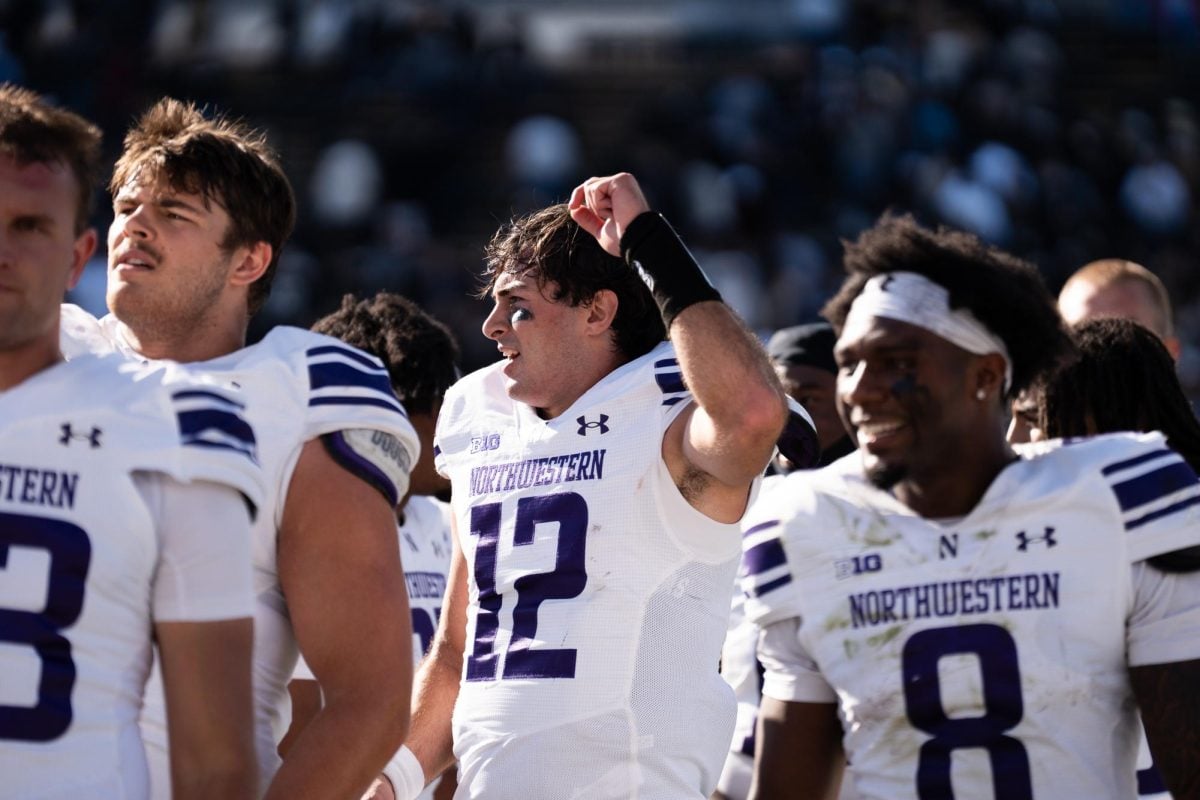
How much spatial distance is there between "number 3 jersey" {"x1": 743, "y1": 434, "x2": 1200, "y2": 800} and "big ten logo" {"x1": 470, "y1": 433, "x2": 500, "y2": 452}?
0.65 metres

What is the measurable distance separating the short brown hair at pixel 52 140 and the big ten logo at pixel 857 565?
1551 mm

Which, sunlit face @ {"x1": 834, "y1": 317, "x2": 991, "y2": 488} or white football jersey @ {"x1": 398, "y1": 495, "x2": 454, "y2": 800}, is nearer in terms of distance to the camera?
sunlit face @ {"x1": 834, "y1": 317, "x2": 991, "y2": 488}

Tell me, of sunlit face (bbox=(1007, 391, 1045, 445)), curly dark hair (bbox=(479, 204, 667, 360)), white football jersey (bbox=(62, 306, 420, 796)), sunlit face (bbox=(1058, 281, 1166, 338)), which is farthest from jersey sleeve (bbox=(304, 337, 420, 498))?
sunlit face (bbox=(1058, 281, 1166, 338))

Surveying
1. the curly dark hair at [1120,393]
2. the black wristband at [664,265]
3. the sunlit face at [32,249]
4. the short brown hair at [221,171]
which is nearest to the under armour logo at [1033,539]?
the curly dark hair at [1120,393]

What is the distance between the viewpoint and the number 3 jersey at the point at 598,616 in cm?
326

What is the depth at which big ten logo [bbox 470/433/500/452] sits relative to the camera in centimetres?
358

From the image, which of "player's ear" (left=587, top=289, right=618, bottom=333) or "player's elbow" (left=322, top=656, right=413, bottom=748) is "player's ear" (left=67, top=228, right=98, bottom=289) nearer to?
"player's elbow" (left=322, top=656, right=413, bottom=748)

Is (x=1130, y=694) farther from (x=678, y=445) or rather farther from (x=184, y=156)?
(x=184, y=156)

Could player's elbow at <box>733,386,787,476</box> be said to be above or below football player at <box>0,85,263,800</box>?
above

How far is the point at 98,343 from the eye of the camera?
3.10m

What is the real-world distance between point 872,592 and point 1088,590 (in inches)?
15.4

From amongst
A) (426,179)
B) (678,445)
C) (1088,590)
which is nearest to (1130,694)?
(1088,590)

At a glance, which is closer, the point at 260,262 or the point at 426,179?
the point at 260,262

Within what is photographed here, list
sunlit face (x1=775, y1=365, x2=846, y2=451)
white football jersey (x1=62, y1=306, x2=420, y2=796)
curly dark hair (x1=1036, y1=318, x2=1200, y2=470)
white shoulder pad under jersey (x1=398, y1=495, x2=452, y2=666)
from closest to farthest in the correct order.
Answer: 1. white football jersey (x1=62, y1=306, x2=420, y2=796)
2. curly dark hair (x1=1036, y1=318, x2=1200, y2=470)
3. white shoulder pad under jersey (x1=398, y1=495, x2=452, y2=666)
4. sunlit face (x1=775, y1=365, x2=846, y2=451)
